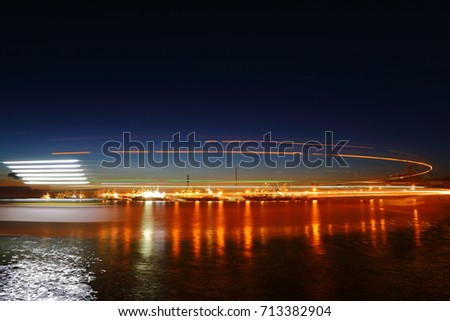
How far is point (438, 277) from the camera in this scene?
1123 cm

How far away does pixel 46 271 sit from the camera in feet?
40.1

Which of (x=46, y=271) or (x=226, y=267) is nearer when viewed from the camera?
(x=46, y=271)

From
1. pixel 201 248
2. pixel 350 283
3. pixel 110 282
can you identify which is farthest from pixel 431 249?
pixel 110 282

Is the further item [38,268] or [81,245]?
[81,245]

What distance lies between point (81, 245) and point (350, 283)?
1133 cm

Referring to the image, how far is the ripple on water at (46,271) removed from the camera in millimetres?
9789

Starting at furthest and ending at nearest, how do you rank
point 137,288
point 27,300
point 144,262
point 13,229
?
point 13,229
point 144,262
point 137,288
point 27,300

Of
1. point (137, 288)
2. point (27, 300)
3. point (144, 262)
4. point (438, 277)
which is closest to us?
point (27, 300)

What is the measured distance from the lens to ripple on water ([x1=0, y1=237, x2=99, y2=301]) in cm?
979

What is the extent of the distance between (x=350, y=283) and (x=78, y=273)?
7.29m

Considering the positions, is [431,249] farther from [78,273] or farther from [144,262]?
[78,273]

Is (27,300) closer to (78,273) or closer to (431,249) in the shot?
(78,273)

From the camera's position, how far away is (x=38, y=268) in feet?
41.5

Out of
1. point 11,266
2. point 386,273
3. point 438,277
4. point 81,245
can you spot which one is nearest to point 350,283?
point 386,273
